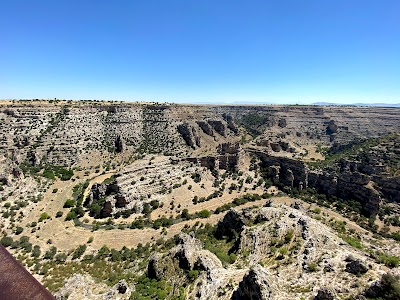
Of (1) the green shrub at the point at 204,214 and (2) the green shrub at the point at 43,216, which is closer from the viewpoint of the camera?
(2) the green shrub at the point at 43,216

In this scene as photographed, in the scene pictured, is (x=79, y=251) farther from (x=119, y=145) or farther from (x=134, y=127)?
(x=134, y=127)

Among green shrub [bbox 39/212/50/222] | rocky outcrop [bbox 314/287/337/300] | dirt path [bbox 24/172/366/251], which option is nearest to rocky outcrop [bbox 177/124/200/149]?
dirt path [bbox 24/172/366/251]

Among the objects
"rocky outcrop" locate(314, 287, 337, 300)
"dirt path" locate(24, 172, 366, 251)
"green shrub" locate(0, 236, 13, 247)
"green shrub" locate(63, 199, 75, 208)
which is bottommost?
"dirt path" locate(24, 172, 366, 251)

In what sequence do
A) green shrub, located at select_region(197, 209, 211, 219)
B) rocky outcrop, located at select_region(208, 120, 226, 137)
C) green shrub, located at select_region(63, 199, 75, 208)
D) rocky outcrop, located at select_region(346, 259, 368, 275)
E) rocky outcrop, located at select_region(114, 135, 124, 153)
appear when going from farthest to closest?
rocky outcrop, located at select_region(208, 120, 226, 137) < rocky outcrop, located at select_region(114, 135, 124, 153) < green shrub, located at select_region(63, 199, 75, 208) < green shrub, located at select_region(197, 209, 211, 219) < rocky outcrop, located at select_region(346, 259, 368, 275)

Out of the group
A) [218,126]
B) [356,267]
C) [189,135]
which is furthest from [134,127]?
[356,267]

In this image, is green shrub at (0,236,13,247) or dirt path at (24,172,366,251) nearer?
green shrub at (0,236,13,247)

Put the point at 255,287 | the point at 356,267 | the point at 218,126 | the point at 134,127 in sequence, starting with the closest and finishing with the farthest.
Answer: the point at 255,287 < the point at 356,267 < the point at 134,127 < the point at 218,126

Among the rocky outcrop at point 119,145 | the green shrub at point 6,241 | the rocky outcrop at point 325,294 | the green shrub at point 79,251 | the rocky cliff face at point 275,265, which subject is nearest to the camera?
the rocky outcrop at point 325,294

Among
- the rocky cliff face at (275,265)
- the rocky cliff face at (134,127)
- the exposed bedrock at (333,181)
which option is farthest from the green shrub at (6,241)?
the exposed bedrock at (333,181)

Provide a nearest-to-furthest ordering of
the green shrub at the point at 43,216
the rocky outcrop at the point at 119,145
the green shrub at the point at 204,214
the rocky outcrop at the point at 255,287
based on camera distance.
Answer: the rocky outcrop at the point at 255,287, the green shrub at the point at 43,216, the green shrub at the point at 204,214, the rocky outcrop at the point at 119,145

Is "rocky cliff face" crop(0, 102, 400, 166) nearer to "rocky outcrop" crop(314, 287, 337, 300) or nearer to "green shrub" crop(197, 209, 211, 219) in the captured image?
"green shrub" crop(197, 209, 211, 219)

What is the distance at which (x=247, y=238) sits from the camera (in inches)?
1201

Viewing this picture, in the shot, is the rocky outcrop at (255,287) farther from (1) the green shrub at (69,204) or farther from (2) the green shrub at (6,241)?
(1) the green shrub at (69,204)

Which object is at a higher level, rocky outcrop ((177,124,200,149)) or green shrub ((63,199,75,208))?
rocky outcrop ((177,124,200,149))
